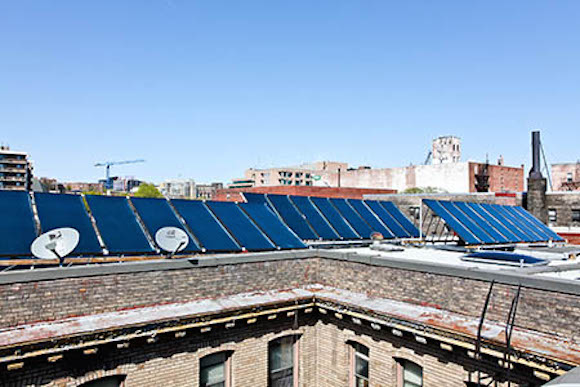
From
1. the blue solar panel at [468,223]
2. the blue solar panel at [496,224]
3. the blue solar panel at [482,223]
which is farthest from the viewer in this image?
the blue solar panel at [496,224]

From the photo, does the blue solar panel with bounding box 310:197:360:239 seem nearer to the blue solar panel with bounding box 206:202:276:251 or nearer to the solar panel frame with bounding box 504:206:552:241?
the blue solar panel with bounding box 206:202:276:251

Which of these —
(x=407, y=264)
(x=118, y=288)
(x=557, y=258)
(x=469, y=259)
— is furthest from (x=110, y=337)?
(x=557, y=258)

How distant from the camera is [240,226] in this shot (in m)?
18.3

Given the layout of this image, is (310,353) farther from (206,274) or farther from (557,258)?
(557,258)

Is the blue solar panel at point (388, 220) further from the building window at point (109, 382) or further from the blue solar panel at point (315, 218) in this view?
the building window at point (109, 382)

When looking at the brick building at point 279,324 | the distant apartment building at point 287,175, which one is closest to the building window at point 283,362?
the brick building at point 279,324

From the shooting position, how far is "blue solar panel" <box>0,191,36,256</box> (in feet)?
41.2

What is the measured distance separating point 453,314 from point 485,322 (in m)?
0.99

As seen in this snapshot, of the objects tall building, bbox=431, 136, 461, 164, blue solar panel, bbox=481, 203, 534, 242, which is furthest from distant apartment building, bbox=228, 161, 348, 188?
blue solar panel, bbox=481, 203, 534, 242

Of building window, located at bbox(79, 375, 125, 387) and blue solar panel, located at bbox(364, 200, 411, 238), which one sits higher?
blue solar panel, located at bbox(364, 200, 411, 238)

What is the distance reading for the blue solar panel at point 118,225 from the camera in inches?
566

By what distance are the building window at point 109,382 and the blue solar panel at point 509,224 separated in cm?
2338

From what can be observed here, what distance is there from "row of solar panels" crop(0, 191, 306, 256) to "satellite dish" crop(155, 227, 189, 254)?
0.42 meters

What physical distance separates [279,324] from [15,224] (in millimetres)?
8869
